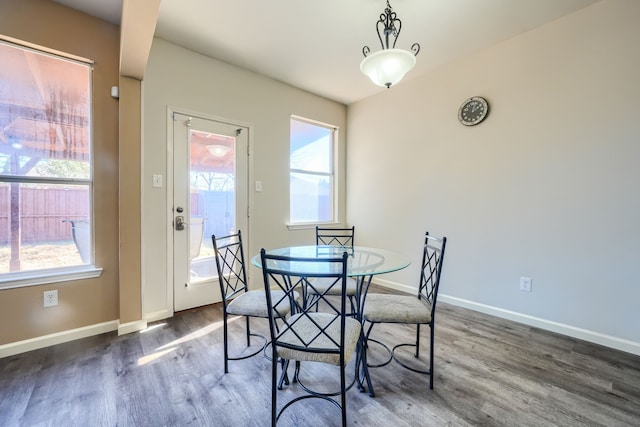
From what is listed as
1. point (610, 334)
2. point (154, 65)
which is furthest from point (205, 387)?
point (610, 334)

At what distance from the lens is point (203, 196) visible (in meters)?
2.88

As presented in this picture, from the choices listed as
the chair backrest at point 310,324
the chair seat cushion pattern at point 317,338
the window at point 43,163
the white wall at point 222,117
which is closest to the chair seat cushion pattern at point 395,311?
the chair seat cushion pattern at point 317,338

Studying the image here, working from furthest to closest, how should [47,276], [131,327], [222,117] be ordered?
[222,117], [131,327], [47,276]

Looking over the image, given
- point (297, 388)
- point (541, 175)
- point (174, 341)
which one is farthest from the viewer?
point (541, 175)

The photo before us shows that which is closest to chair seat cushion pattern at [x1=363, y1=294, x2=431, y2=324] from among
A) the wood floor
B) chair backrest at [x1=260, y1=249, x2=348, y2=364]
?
chair backrest at [x1=260, y1=249, x2=348, y2=364]

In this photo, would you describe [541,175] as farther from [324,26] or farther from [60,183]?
[60,183]

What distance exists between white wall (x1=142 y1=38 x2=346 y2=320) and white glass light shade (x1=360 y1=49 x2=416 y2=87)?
68.8 inches

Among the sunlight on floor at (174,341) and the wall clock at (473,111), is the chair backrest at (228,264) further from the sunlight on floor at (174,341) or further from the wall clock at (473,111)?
the wall clock at (473,111)

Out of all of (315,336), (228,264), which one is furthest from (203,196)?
(315,336)

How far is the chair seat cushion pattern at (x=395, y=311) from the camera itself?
1663mm

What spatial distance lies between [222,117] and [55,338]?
237 cm

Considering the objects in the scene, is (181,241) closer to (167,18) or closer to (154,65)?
(154,65)

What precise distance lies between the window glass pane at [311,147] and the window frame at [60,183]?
6.79 ft

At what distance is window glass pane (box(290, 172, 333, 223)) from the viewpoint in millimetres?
3736
